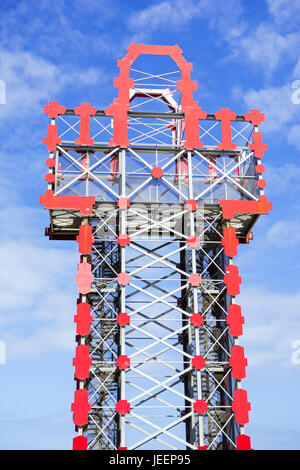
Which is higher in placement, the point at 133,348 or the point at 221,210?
the point at 221,210

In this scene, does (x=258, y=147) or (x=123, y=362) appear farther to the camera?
(x=258, y=147)

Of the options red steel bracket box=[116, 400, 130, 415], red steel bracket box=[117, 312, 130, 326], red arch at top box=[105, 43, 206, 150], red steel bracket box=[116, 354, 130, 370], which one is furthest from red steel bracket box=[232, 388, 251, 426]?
red arch at top box=[105, 43, 206, 150]

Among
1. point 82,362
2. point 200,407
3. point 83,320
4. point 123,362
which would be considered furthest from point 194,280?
point 82,362

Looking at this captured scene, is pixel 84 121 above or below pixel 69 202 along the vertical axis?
above

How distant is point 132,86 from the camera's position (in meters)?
29.7

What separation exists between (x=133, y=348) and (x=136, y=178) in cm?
796

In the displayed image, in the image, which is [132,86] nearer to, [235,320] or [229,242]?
[229,242]

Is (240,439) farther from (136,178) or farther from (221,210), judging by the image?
(136,178)

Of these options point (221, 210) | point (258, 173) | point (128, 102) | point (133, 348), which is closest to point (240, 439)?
point (133, 348)

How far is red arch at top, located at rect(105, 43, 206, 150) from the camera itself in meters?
28.6

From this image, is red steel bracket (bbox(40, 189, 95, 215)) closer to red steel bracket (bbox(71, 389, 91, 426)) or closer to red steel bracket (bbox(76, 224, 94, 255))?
red steel bracket (bbox(76, 224, 94, 255))

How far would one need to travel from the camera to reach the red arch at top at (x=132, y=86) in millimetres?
28594

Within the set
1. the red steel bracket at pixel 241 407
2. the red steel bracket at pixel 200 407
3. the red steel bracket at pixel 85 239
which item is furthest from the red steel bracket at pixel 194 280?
the red steel bracket at pixel 200 407

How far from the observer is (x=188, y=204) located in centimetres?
2745
